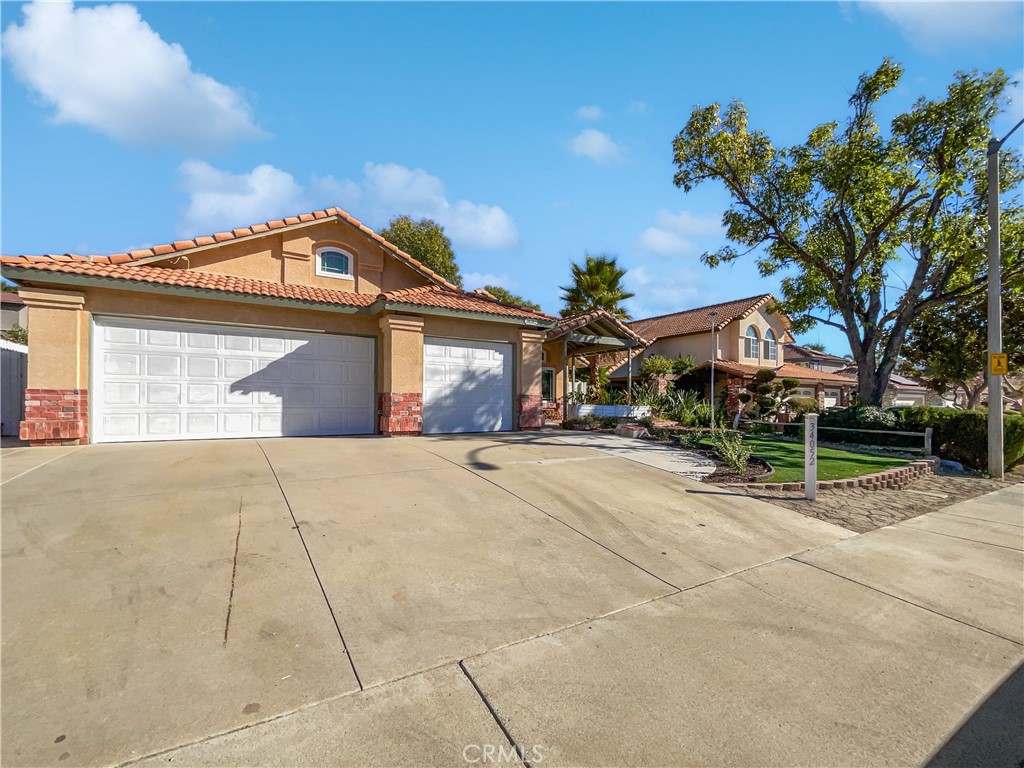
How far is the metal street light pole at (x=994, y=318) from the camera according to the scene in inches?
385

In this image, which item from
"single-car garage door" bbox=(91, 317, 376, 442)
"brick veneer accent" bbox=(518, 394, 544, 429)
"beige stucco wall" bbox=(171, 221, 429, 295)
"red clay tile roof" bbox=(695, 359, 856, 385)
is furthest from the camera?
"red clay tile roof" bbox=(695, 359, 856, 385)

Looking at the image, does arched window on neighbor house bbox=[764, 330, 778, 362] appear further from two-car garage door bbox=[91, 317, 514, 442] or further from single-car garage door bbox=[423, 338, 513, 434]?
two-car garage door bbox=[91, 317, 514, 442]

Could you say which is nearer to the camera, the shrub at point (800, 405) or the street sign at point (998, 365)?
the street sign at point (998, 365)

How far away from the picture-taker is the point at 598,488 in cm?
689

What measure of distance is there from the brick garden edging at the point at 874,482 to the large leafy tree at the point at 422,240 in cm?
2000

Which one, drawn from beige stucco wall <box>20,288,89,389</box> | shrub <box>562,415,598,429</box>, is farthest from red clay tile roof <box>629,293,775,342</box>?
beige stucco wall <box>20,288,89,389</box>

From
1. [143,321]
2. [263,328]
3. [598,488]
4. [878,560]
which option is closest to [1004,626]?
[878,560]

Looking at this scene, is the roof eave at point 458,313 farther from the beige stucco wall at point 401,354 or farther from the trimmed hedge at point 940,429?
the trimmed hedge at point 940,429

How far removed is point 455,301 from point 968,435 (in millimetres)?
13316

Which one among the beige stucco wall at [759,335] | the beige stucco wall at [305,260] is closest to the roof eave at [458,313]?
the beige stucco wall at [305,260]

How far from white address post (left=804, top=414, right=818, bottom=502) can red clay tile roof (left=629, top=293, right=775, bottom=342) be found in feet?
64.7

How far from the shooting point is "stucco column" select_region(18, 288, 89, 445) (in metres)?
8.70

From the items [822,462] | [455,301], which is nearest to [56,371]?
[455,301]

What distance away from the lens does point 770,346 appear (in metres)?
28.4
